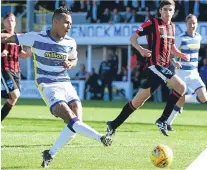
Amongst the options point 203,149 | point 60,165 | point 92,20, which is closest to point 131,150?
point 203,149

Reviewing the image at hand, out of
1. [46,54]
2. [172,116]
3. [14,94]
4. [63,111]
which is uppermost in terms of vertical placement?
[46,54]

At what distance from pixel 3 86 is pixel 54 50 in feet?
16.0

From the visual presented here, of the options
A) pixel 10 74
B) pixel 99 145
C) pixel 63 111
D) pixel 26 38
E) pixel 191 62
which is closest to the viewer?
pixel 63 111

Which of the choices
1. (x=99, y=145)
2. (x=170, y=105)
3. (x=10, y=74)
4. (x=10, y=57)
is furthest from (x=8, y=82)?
(x=99, y=145)

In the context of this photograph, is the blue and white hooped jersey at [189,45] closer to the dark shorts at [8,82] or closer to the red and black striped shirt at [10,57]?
the red and black striped shirt at [10,57]

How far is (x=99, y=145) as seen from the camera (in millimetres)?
10883

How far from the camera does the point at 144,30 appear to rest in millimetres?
12062

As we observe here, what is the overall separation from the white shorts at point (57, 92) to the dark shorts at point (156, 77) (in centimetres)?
299

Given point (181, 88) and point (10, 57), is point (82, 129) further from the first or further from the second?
point (10, 57)

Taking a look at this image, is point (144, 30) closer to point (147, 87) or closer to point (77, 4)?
point (147, 87)

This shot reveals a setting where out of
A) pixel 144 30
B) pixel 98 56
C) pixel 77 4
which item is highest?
pixel 144 30

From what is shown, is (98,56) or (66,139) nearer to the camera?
(66,139)

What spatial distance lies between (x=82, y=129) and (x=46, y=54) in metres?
1.20

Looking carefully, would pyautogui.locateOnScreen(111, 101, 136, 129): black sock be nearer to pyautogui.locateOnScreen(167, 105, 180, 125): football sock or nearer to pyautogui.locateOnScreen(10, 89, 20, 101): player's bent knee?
pyautogui.locateOnScreen(167, 105, 180, 125): football sock
